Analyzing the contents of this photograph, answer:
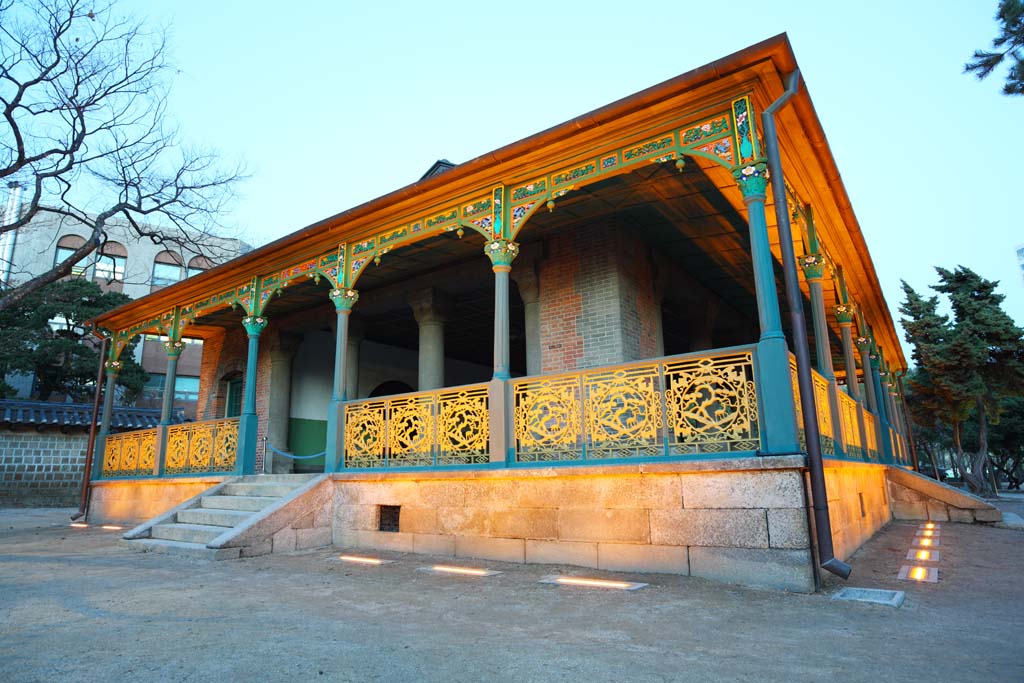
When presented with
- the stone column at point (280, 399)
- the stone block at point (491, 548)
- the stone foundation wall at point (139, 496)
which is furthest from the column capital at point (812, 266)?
the stone column at point (280, 399)

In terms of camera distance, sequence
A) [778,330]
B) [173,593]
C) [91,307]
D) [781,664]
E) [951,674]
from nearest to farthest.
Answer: [951,674]
[781,664]
[173,593]
[778,330]
[91,307]

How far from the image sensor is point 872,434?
11414 mm

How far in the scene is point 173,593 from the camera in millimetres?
5391

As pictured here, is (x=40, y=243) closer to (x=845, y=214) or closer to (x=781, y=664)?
(x=845, y=214)

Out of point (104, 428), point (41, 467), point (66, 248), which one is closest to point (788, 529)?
point (104, 428)

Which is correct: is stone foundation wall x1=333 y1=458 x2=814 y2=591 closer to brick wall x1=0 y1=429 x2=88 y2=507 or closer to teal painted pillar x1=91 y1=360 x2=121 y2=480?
teal painted pillar x1=91 y1=360 x2=121 y2=480

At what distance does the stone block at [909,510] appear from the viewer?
12.1 meters

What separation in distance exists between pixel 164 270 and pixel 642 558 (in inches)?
1394

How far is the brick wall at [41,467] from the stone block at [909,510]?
925 inches

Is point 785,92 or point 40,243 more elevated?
point 40,243

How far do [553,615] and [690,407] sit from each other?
2.57m

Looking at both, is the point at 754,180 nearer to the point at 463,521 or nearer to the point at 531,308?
the point at 531,308

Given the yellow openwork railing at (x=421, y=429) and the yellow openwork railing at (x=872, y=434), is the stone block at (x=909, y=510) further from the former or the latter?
the yellow openwork railing at (x=421, y=429)

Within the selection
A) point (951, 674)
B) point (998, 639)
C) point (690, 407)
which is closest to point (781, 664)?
point (951, 674)
